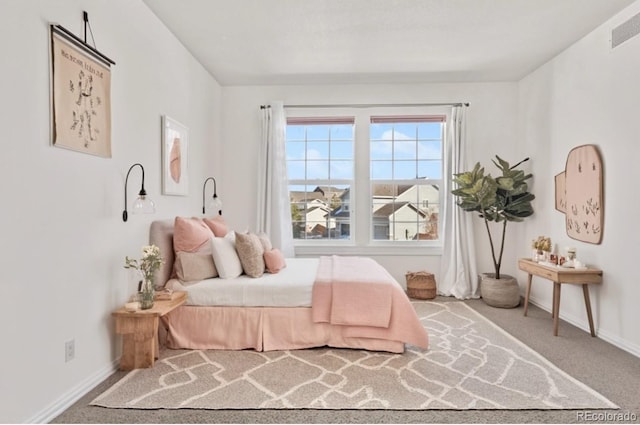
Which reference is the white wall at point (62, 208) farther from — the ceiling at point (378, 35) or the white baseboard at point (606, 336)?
the white baseboard at point (606, 336)

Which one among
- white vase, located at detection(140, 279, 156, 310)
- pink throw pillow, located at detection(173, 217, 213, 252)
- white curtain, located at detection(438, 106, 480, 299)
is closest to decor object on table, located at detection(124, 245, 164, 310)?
white vase, located at detection(140, 279, 156, 310)

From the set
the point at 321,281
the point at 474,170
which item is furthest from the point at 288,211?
the point at 474,170

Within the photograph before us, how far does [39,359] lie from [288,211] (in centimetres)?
315

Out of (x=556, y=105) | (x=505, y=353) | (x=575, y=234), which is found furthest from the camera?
(x=556, y=105)

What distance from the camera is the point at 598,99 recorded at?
10.5 feet

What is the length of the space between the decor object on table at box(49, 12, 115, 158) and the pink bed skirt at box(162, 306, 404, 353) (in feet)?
4.56

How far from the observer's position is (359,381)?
7.59 ft

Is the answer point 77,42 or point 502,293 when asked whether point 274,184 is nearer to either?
point 77,42

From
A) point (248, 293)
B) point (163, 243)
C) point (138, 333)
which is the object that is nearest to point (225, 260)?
point (248, 293)

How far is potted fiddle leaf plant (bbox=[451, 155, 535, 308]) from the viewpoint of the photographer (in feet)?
13.3

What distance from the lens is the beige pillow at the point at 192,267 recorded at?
2.94 meters

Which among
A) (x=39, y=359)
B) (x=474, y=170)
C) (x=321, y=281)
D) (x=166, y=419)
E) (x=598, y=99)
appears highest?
A: (x=598, y=99)

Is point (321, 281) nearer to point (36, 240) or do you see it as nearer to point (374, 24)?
point (36, 240)

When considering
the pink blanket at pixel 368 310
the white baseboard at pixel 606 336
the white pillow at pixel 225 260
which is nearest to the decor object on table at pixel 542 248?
the white baseboard at pixel 606 336
